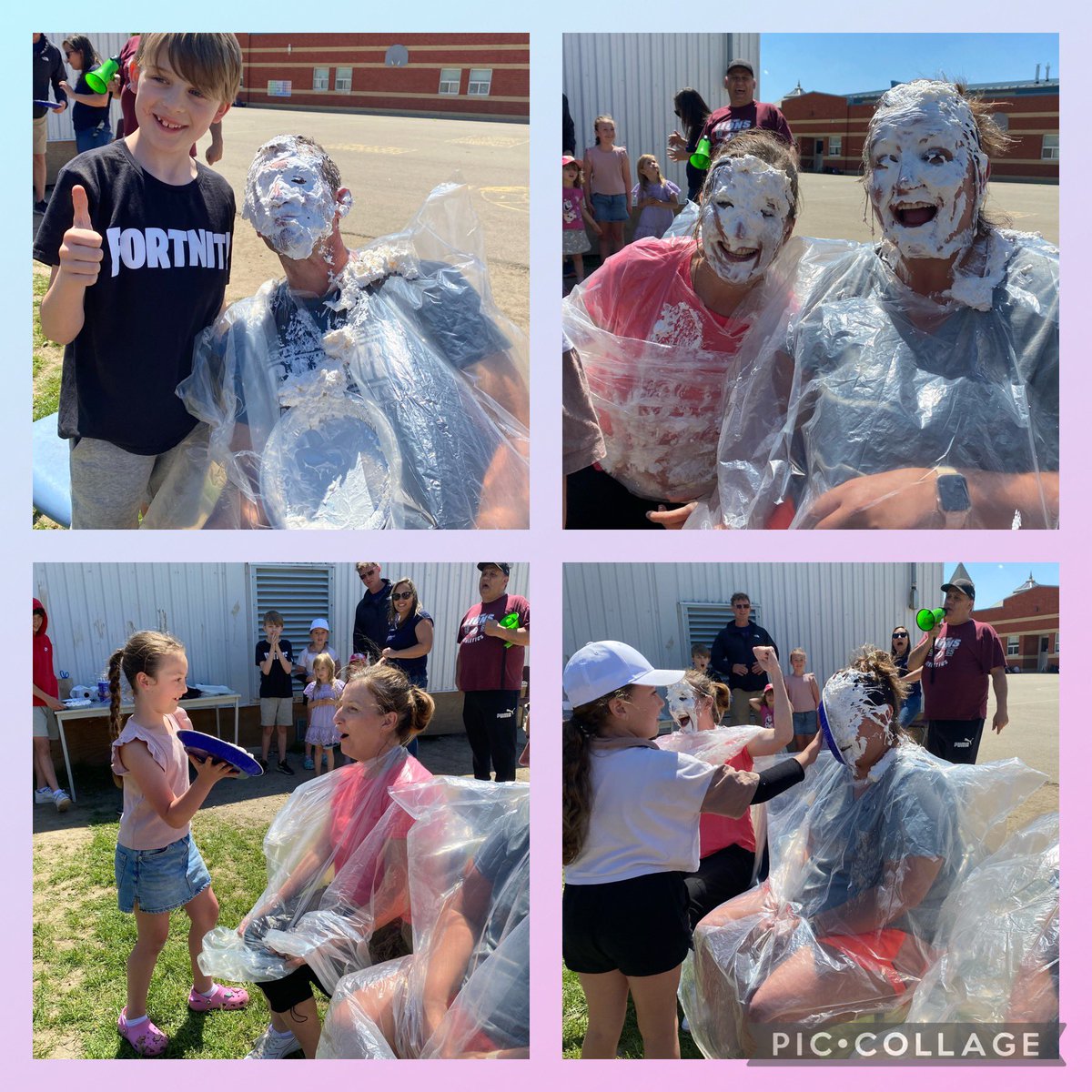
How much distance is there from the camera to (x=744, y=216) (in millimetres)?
1827

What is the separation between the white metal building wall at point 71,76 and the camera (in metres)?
1.89

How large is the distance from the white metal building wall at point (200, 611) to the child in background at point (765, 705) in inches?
21.8

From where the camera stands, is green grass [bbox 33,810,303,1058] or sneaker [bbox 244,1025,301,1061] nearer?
sneaker [bbox 244,1025,301,1061]

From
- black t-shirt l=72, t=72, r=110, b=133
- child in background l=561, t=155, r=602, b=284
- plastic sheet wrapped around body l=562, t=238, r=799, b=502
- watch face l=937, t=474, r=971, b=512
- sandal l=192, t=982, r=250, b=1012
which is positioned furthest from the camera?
child in background l=561, t=155, r=602, b=284

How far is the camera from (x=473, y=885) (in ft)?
6.06

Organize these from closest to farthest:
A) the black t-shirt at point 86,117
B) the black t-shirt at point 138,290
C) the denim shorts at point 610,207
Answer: the black t-shirt at point 138,290, the black t-shirt at point 86,117, the denim shorts at point 610,207

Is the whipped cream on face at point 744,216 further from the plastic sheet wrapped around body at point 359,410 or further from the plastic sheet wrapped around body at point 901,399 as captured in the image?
the plastic sheet wrapped around body at point 359,410

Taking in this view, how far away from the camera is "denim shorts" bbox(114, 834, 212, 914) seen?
201 cm

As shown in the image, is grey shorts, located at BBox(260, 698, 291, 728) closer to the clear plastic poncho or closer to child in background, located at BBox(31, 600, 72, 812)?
the clear plastic poncho

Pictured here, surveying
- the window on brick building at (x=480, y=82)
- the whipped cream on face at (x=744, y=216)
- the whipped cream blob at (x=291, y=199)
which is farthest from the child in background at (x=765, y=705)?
the window on brick building at (x=480, y=82)

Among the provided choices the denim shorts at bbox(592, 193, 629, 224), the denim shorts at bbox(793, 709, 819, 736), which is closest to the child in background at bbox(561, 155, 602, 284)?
the denim shorts at bbox(592, 193, 629, 224)

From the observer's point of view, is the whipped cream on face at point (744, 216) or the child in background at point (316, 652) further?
the child in background at point (316, 652)

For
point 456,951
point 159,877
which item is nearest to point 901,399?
point 456,951

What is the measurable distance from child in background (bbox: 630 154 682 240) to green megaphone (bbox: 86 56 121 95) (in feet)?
5.40
